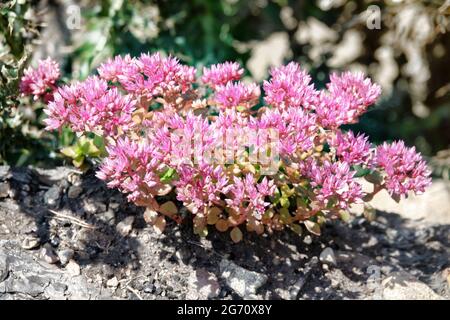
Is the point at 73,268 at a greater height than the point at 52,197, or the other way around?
the point at 52,197

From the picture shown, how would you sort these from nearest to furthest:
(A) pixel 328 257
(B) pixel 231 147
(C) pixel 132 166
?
(C) pixel 132 166 → (B) pixel 231 147 → (A) pixel 328 257

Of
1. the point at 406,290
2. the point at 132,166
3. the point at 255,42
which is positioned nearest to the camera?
the point at 132,166

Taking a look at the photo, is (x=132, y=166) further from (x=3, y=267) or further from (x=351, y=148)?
(x=351, y=148)

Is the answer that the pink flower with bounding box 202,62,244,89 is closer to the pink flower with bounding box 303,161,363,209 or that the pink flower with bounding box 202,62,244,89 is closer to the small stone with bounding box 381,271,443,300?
the pink flower with bounding box 303,161,363,209

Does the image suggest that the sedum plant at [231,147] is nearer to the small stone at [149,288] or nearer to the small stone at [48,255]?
the small stone at [149,288]

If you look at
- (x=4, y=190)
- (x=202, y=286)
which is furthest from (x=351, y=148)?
(x=4, y=190)

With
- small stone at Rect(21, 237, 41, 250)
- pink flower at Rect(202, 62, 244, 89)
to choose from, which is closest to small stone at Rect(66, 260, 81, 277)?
small stone at Rect(21, 237, 41, 250)

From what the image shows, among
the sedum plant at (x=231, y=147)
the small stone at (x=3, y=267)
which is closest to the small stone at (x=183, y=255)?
→ the sedum plant at (x=231, y=147)
